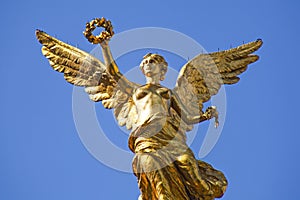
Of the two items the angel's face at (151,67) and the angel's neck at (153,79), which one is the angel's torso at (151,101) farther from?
the angel's face at (151,67)

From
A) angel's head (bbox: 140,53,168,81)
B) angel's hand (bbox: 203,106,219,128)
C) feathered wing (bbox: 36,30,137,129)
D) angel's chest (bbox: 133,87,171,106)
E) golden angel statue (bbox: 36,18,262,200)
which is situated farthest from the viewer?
feathered wing (bbox: 36,30,137,129)

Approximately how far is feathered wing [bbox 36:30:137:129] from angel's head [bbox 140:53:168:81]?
0.79 m

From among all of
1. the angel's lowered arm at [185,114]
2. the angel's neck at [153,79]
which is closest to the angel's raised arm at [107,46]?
the angel's neck at [153,79]

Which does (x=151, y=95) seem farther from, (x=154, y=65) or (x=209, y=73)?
(x=209, y=73)

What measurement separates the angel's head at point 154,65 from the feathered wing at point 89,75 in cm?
79

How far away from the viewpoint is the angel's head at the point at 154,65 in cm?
2583

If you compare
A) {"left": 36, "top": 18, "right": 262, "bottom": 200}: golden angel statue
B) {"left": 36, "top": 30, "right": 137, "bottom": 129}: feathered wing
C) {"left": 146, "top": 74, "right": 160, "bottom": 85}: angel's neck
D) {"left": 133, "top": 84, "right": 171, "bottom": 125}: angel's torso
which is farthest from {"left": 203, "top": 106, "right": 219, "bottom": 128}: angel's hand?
{"left": 36, "top": 30, "right": 137, "bottom": 129}: feathered wing

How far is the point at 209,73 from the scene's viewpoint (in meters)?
27.1

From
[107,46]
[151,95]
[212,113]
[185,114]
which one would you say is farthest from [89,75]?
[212,113]

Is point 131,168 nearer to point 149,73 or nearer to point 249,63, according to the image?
point 149,73

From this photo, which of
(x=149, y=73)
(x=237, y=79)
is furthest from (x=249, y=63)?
(x=149, y=73)

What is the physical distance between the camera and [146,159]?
24422 millimetres

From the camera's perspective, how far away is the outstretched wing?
26.5 metres

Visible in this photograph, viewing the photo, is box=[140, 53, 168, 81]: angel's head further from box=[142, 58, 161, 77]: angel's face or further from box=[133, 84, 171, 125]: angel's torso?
box=[133, 84, 171, 125]: angel's torso
